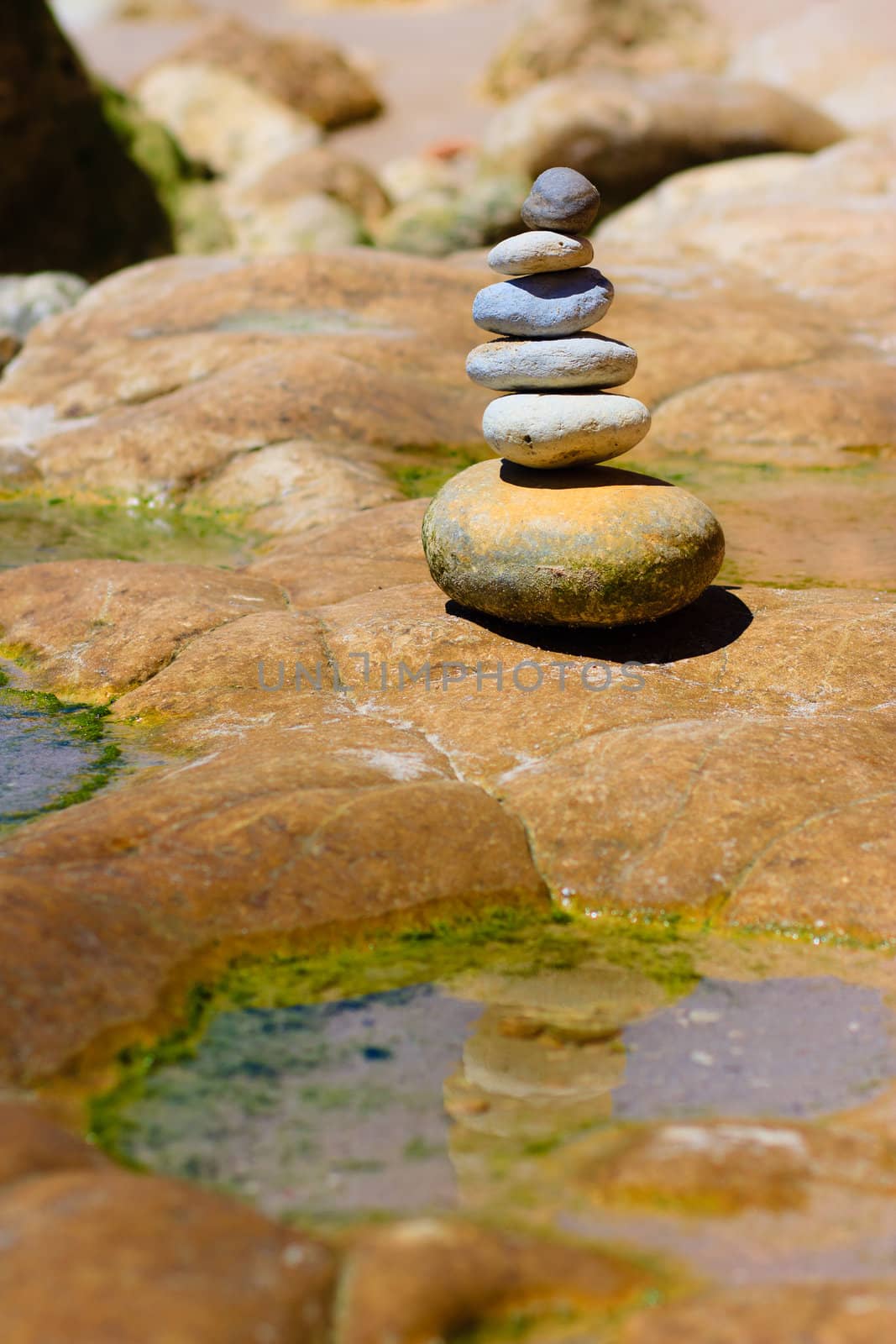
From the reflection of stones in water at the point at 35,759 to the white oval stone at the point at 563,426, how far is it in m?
2.32

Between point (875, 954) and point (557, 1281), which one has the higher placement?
point (557, 1281)

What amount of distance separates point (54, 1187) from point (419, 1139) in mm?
935

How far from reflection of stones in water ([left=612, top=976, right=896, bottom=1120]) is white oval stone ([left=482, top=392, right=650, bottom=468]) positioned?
2.79m

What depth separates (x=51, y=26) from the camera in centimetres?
1944

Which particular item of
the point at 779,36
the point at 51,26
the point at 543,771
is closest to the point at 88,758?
the point at 543,771

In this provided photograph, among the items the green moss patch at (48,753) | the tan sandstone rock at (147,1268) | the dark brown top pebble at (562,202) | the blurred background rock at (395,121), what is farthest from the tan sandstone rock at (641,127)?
the tan sandstone rock at (147,1268)

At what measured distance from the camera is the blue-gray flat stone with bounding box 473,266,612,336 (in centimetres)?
594

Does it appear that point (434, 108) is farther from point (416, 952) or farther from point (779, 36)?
point (416, 952)

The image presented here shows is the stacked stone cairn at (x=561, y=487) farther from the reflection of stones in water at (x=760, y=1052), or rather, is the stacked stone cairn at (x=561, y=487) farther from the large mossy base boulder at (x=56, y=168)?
the large mossy base boulder at (x=56, y=168)

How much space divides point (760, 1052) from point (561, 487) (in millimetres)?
3086

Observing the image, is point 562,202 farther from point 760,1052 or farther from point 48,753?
point 760,1052

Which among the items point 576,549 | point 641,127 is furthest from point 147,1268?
point 641,127

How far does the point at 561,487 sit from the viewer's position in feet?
19.9

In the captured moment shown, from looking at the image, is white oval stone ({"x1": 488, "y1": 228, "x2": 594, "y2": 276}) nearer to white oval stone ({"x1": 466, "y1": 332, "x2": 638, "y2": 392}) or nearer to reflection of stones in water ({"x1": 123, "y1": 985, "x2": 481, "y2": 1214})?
white oval stone ({"x1": 466, "y1": 332, "x2": 638, "y2": 392})
